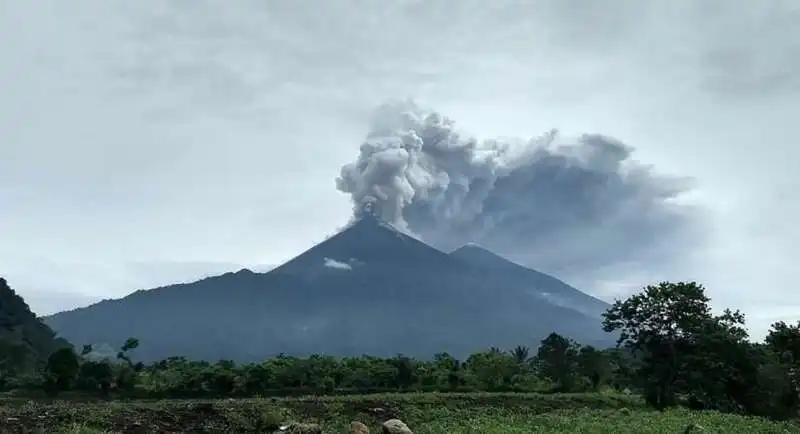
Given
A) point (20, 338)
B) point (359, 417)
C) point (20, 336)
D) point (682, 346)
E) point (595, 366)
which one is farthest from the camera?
point (20, 336)

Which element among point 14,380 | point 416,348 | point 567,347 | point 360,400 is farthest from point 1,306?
point 416,348

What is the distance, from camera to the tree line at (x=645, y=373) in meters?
27.5

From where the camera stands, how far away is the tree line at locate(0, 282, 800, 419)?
27.5 metres

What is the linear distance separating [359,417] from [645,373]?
14.3 metres

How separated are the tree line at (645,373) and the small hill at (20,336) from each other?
11.2 meters

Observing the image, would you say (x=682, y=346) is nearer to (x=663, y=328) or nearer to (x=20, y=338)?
(x=663, y=328)

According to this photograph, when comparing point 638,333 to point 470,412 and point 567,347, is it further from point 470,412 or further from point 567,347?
point 567,347

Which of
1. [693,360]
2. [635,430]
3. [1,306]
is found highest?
[1,306]

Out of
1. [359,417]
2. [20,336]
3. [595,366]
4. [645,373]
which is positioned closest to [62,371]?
[359,417]

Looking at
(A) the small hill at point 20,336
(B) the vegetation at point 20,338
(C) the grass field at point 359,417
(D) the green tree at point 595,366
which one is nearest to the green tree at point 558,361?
(D) the green tree at point 595,366

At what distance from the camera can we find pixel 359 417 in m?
19.4

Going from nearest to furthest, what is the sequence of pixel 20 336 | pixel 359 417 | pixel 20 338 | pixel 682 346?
1. pixel 359 417
2. pixel 682 346
3. pixel 20 338
4. pixel 20 336

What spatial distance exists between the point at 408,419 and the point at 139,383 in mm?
16547

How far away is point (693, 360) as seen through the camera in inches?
1096
